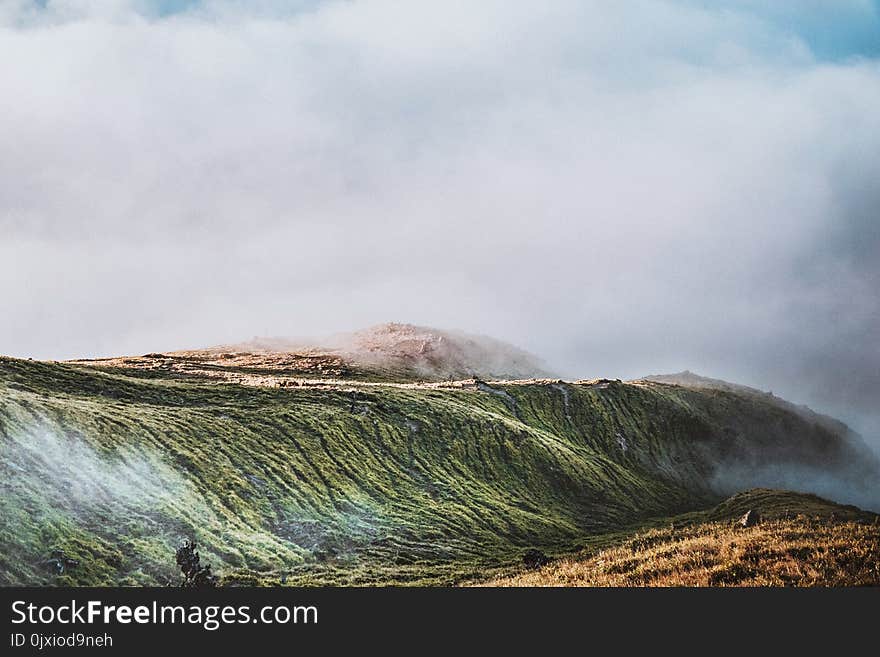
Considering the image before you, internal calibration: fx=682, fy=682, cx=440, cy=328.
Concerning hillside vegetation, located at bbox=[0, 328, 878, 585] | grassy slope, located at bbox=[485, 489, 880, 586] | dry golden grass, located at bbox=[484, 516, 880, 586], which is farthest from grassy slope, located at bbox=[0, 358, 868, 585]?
dry golden grass, located at bbox=[484, 516, 880, 586]

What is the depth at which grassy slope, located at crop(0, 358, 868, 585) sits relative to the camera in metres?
54.2

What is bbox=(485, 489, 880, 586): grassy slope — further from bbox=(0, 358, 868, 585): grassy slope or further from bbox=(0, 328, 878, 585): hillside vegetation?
bbox=(0, 328, 878, 585): hillside vegetation

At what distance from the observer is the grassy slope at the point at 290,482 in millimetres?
54156

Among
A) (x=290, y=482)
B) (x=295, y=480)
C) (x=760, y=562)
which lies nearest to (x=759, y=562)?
(x=760, y=562)

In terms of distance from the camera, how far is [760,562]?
2544cm

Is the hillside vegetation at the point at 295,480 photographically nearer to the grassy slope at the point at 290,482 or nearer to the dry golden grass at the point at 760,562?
the grassy slope at the point at 290,482

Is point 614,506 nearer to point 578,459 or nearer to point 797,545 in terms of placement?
point 578,459

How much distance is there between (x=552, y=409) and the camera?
150 meters

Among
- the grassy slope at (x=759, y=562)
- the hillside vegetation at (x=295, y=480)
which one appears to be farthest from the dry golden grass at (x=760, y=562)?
the hillside vegetation at (x=295, y=480)

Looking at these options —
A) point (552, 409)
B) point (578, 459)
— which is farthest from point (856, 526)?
point (552, 409)

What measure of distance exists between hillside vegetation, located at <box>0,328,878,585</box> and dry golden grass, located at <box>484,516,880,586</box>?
113 ft

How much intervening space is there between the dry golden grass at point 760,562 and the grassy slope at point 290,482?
34213 mm

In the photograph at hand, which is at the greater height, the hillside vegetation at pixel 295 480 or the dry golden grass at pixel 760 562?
the hillside vegetation at pixel 295 480

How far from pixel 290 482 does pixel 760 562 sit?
5971 centimetres
